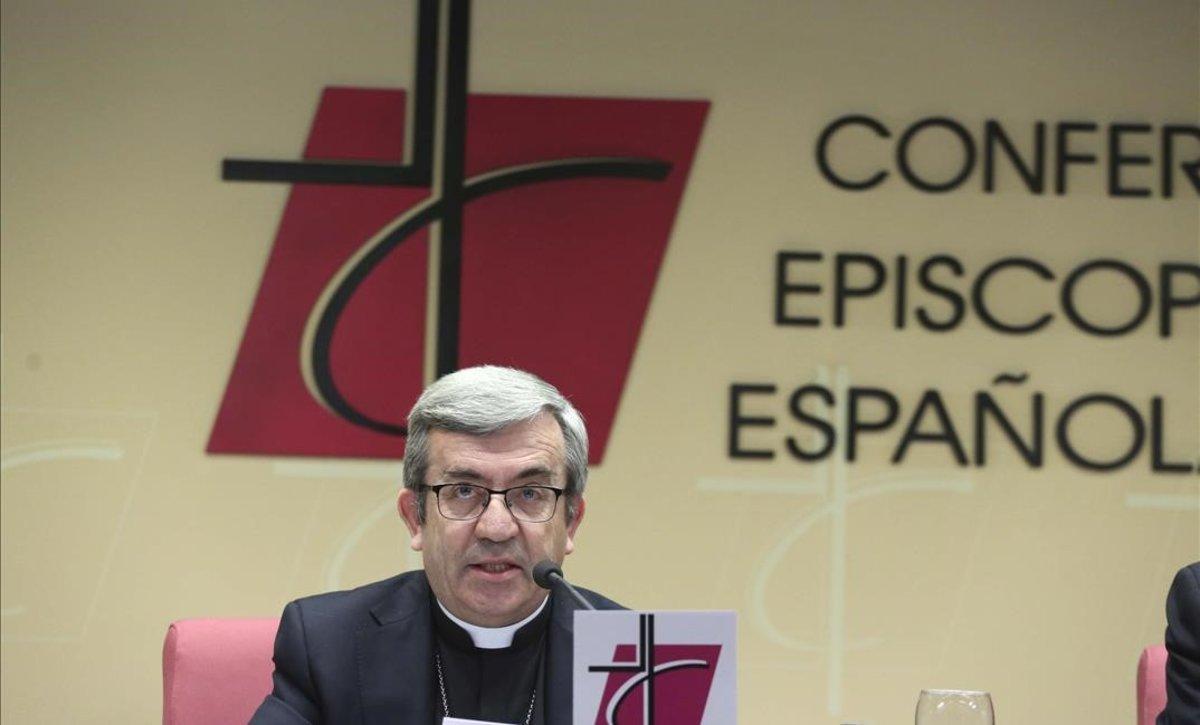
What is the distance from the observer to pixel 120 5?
408 centimetres

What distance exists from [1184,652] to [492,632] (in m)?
1.11

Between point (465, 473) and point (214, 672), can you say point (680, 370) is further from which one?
point (465, 473)

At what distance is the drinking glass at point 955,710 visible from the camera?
1823 millimetres

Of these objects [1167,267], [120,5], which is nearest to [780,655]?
[1167,267]

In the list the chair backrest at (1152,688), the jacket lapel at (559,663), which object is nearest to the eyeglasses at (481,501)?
the jacket lapel at (559,663)

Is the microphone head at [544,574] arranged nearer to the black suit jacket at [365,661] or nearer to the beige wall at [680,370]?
the black suit jacket at [365,661]

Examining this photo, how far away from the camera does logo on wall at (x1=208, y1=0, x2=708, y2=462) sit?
4.04m

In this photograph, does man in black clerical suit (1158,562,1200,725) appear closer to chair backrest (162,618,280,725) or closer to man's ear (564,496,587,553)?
man's ear (564,496,587,553)

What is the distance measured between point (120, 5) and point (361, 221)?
32.7 inches

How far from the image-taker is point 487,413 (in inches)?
91.0

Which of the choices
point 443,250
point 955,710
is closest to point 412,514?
point 955,710

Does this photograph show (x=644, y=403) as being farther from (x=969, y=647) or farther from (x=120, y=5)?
(x=120, y=5)

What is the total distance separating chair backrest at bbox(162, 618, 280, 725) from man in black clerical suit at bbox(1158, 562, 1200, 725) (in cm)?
149

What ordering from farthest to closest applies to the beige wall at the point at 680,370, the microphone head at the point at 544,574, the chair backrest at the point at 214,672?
the beige wall at the point at 680,370, the chair backrest at the point at 214,672, the microphone head at the point at 544,574
